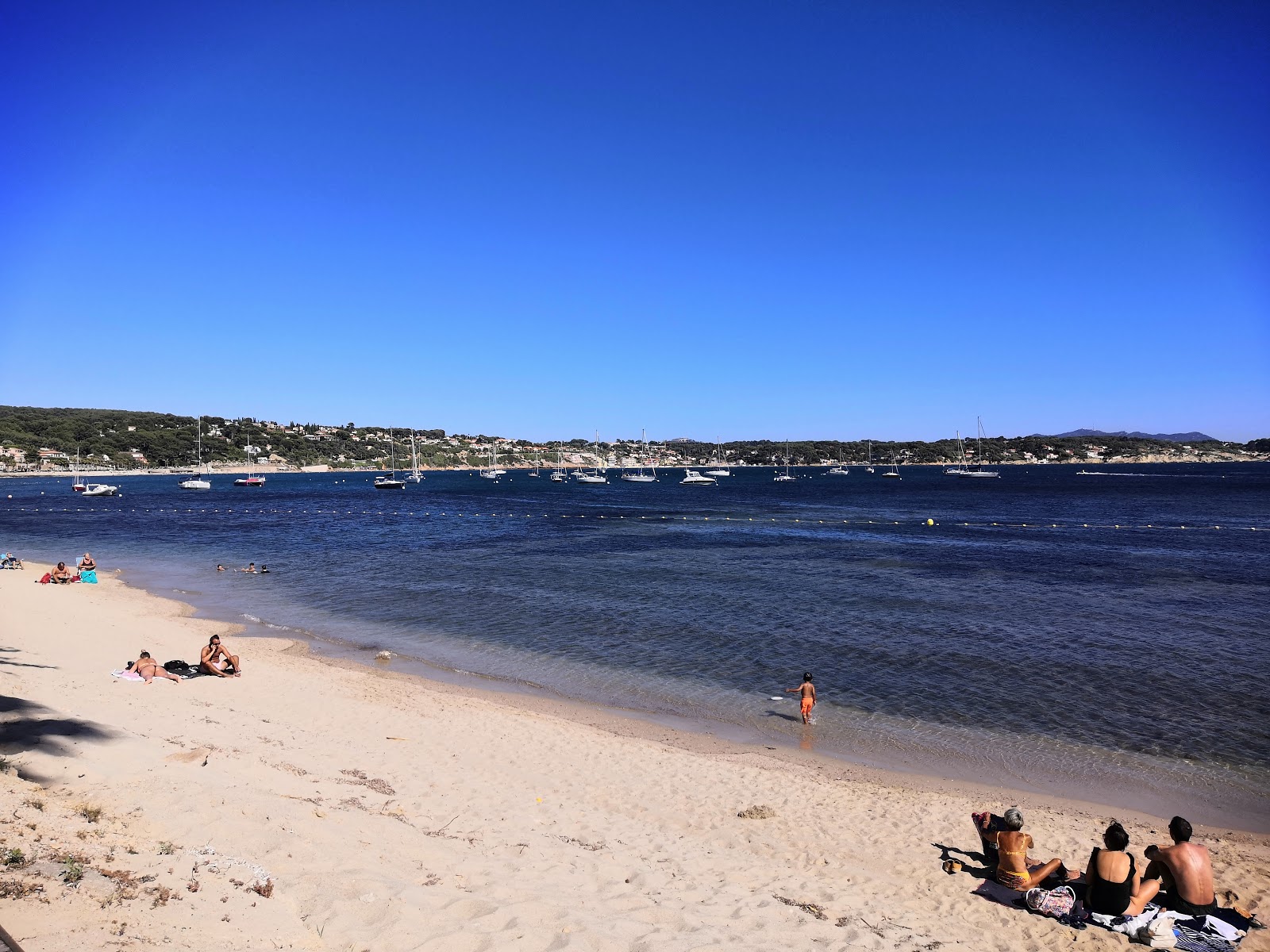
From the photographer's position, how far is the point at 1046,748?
49.0 ft

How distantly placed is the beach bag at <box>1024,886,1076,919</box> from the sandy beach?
0.21m

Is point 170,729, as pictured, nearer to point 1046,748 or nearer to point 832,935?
point 832,935

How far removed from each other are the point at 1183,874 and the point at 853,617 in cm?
1932

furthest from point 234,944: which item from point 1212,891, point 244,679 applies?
point 244,679

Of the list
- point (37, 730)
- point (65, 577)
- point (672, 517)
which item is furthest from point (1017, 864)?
point (672, 517)

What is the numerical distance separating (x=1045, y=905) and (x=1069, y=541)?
5033cm

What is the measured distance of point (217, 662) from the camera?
1758cm

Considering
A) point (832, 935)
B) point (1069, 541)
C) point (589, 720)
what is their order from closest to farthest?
point (832, 935) < point (589, 720) < point (1069, 541)

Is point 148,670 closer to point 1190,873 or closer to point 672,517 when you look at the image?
point 1190,873

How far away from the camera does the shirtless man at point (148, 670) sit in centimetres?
1586

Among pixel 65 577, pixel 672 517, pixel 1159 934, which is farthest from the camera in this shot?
pixel 672 517

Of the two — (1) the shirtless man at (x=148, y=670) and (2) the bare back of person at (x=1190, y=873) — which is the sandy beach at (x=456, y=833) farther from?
(2) the bare back of person at (x=1190, y=873)

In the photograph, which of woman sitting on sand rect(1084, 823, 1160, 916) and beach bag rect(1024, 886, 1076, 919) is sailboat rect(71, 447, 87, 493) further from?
woman sitting on sand rect(1084, 823, 1160, 916)

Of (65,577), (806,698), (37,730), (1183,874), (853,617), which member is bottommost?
(853,617)
